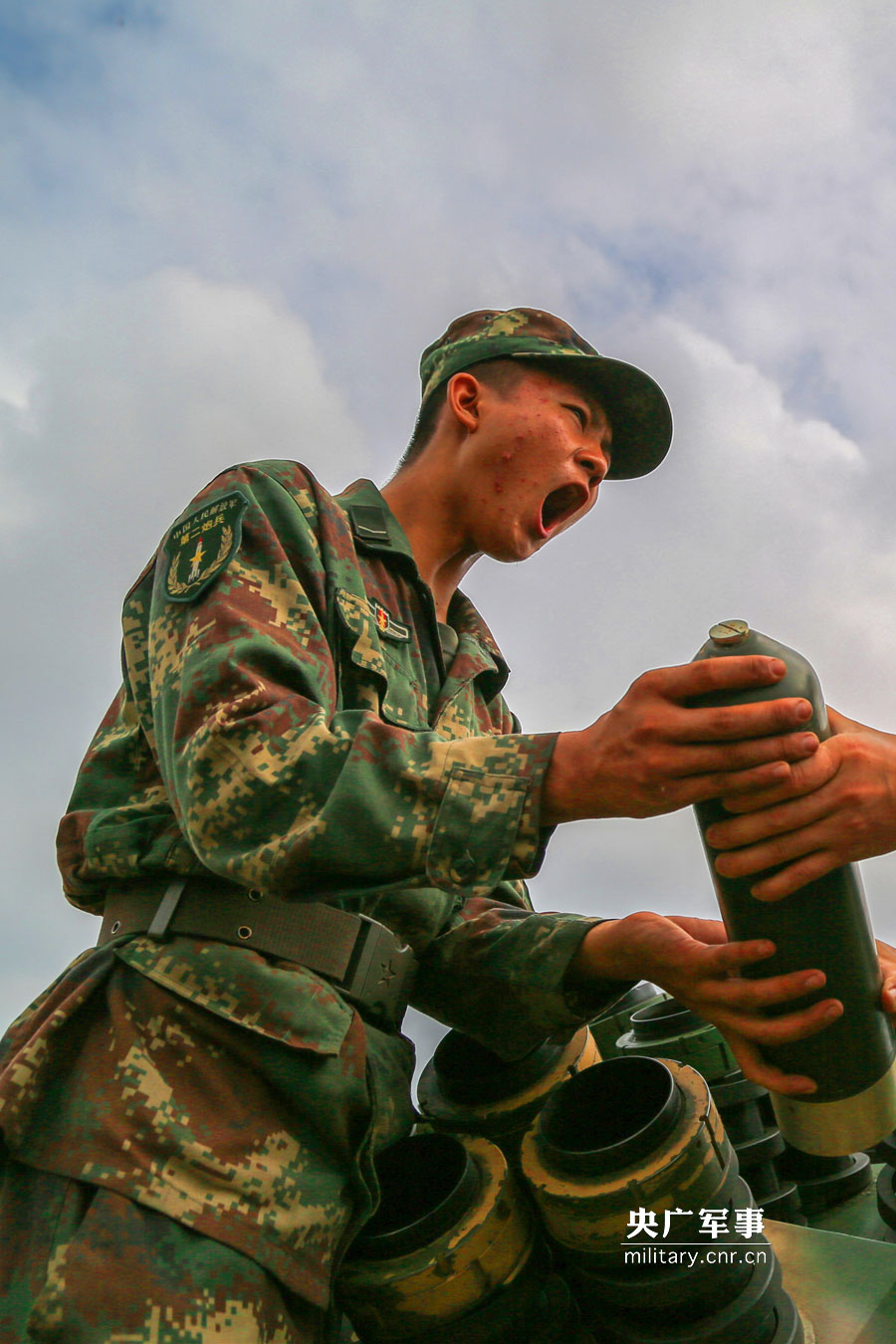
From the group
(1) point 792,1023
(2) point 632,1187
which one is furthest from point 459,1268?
(1) point 792,1023

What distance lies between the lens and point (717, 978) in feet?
7.93

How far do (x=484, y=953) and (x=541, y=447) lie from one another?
171 cm

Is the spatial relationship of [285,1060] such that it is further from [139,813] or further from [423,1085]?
[423,1085]

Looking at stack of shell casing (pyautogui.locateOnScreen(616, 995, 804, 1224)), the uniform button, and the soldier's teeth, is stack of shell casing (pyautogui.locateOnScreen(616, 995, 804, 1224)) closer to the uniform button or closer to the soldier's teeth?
the soldier's teeth

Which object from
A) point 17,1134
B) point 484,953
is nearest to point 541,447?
point 484,953

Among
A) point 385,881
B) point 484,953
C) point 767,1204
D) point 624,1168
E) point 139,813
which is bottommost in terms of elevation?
point 767,1204

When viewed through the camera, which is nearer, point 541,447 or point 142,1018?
point 142,1018

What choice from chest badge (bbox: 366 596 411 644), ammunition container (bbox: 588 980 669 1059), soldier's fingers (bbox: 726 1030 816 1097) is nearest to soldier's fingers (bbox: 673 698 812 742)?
soldier's fingers (bbox: 726 1030 816 1097)

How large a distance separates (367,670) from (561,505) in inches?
50.4

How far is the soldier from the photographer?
6.11 feet

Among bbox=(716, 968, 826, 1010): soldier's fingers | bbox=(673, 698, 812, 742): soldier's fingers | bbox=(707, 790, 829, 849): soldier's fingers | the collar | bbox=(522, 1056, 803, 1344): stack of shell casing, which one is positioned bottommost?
bbox=(522, 1056, 803, 1344): stack of shell casing

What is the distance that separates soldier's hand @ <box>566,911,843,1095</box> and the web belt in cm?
67

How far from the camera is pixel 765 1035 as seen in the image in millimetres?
2238

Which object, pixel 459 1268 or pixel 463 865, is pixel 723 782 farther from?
pixel 459 1268
